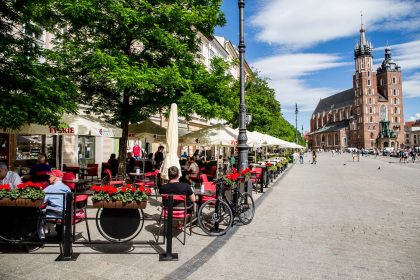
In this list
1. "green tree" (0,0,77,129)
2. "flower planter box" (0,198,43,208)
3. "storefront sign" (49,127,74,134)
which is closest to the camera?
"flower planter box" (0,198,43,208)

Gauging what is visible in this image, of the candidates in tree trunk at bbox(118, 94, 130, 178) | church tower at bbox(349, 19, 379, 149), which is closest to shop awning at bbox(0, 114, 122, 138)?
tree trunk at bbox(118, 94, 130, 178)

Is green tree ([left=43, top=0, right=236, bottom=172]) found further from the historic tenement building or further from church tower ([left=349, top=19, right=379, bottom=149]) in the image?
church tower ([left=349, top=19, right=379, bottom=149])

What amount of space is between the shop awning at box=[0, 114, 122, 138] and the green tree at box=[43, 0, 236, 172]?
51.8 inches

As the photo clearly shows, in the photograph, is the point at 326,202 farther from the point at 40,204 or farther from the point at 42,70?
the point at 42,70

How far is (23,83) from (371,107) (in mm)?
136657

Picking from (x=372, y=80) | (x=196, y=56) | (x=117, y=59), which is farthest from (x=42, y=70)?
(x=372, y=80)

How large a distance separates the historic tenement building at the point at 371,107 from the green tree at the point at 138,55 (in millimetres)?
121703

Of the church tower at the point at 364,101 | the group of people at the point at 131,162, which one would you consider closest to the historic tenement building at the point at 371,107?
the church tower at the point at 364,101

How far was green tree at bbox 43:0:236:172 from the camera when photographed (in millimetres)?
10977

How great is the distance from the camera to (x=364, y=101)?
5039 inches

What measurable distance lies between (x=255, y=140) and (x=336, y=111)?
15071cm

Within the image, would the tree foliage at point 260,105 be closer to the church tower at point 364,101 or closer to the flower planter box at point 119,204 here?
the flower planter box at point 119,204

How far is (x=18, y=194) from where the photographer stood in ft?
17.3

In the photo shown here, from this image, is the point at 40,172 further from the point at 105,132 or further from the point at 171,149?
the point at 171,149
